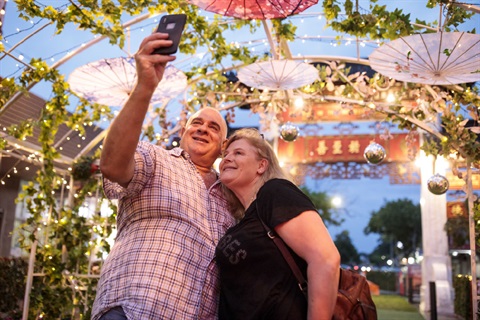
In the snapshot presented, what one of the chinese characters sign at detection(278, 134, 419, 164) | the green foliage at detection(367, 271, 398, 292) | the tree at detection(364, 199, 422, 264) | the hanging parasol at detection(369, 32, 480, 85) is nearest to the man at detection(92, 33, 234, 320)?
the hanging parasol at detection(369, 32, 480, 85)

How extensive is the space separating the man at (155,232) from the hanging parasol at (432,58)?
2.79 m

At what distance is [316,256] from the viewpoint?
1.91 m

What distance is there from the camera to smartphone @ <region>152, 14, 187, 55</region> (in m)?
1.79

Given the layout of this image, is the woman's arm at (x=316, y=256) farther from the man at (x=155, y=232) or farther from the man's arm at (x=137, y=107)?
the man's arm at (x=137, y=107)

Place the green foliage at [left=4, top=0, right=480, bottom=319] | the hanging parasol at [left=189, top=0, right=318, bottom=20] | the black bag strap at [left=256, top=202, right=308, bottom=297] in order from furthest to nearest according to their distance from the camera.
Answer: the green foliage at [left=4, top=0, right=480, bottom=319], the hanging parasol at [left=189, top=0, right=318, bottom=20], the black bag strap at [left=256, top=202, right=308, bottom=297]

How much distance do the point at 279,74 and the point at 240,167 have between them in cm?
382

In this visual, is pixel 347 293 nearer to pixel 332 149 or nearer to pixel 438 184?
pixel 438 184

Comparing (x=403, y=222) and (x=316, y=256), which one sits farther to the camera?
(x=403, y=222)

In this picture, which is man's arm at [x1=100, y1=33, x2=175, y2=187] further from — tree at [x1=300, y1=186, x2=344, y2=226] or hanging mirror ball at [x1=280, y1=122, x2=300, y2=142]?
tree at [x1=300, y1=186, x2=344, y2=226]

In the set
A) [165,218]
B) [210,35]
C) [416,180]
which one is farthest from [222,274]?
[416,180]

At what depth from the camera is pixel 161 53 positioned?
179 centimetres

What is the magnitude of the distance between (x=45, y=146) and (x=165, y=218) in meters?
5.14

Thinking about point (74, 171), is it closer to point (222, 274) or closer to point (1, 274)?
point (1, 274)

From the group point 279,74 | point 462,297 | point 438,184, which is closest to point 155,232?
point 279,74
